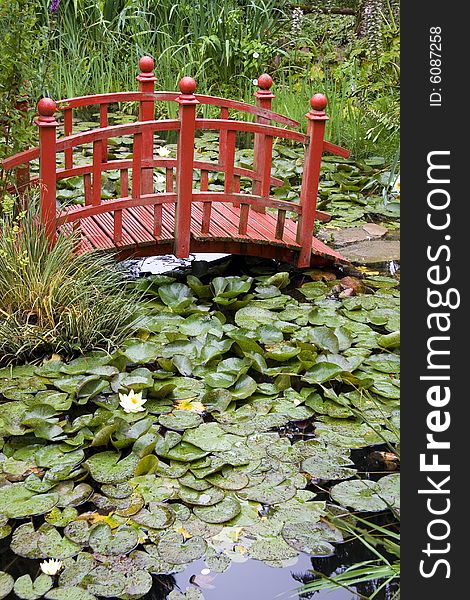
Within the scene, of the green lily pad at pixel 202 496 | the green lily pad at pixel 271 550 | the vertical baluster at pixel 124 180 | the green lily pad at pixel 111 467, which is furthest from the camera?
the vertical baluster at pixel 124 180

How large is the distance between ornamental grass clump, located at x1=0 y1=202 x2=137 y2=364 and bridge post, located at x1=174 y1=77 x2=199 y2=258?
2.02 ft

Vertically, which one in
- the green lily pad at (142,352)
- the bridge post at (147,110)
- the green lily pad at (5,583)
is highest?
the bridge post at (147,110)

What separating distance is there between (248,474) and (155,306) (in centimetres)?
149

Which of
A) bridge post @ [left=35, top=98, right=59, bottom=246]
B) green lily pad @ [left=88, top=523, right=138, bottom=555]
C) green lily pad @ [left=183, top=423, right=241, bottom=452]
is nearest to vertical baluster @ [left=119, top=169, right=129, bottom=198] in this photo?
bridge post @ [left=35, top=98, right=59, bottom=246]

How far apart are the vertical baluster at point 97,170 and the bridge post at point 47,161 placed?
0.23 meters

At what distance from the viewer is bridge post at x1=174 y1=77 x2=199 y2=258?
448cm

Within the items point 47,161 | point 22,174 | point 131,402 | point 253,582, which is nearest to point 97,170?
point 47,161

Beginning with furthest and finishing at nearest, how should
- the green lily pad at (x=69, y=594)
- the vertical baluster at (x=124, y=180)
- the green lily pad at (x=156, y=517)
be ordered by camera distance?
the vertical baluster at (x=124, y=180) < the green lily pad at (x=156, y=517) < the green lily pad at (x=69, y=594)

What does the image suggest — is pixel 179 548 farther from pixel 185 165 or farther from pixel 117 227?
pixel 185 165

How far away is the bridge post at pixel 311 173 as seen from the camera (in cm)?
472

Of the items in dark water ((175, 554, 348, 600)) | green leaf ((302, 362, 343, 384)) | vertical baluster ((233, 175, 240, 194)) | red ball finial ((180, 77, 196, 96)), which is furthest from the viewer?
vertical baluster ((233, 175, 240, 194))

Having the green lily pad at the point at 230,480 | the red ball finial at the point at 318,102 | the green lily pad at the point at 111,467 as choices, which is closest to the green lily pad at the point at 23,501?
the green lily pad at the point at 111,467

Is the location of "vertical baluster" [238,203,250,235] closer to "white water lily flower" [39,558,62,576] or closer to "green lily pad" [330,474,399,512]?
"green lily pad" [330,474,399,512]

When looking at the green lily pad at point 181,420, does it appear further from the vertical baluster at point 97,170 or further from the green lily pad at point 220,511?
the vertical baluster at point 97,170
